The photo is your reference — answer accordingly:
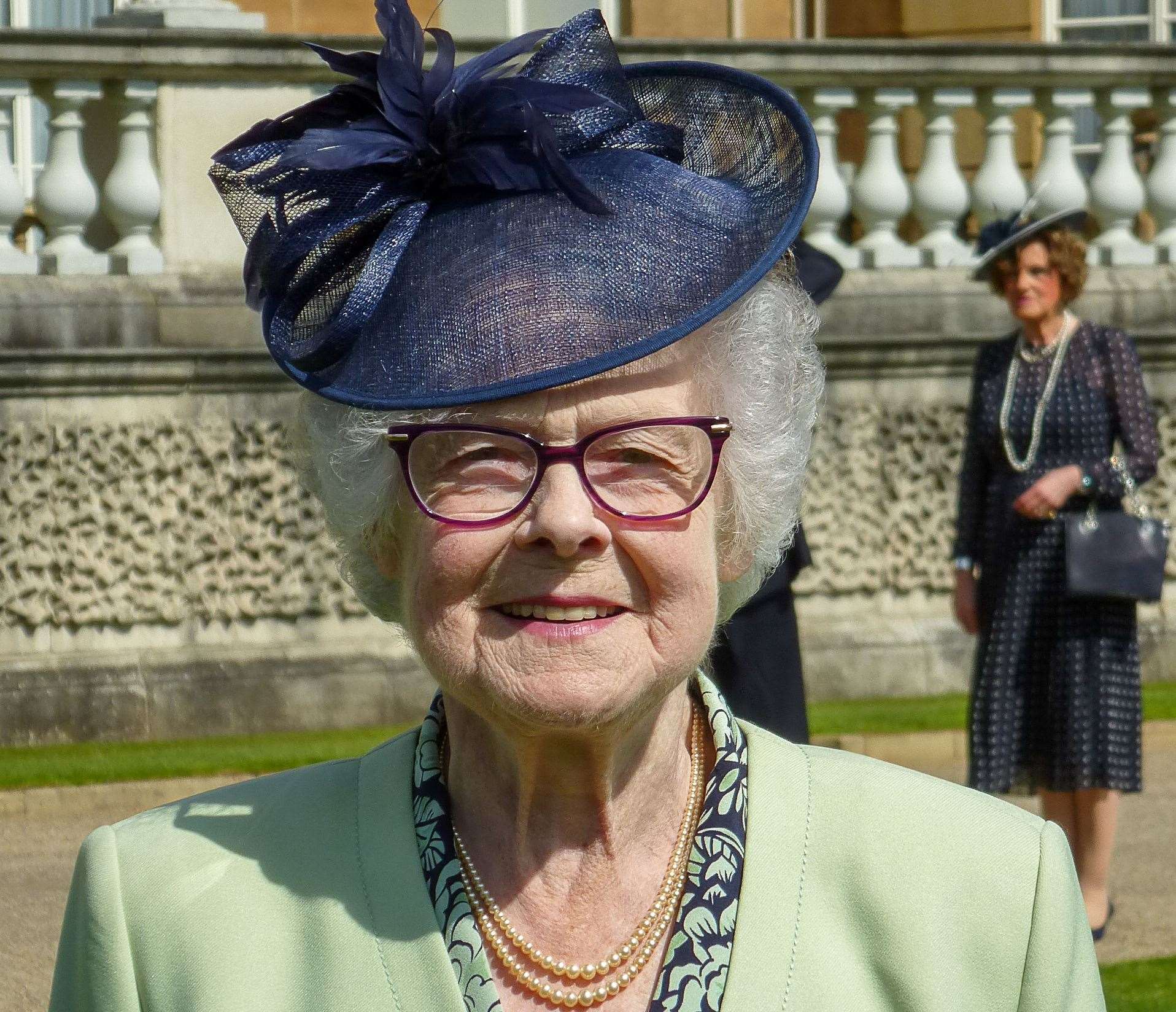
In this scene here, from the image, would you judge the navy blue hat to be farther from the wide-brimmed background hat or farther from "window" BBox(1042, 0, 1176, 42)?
"window" BBox(1042, 0, 1176, 42)

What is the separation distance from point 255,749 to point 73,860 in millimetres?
1242

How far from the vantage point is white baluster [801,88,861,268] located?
9609 mm

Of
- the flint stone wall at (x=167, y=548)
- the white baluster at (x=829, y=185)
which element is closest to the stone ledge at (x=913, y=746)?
the flint stone wall at (x=167, y=548)

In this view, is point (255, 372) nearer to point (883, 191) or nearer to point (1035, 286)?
point (883, 191)

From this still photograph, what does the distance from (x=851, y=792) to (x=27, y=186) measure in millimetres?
9083

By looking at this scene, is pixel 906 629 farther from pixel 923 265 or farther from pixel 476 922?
pixel 476 922

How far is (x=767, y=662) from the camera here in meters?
5.33

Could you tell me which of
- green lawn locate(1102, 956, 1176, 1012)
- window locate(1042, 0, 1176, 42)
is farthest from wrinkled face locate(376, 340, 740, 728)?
window locate(1042, 0, 1176, 42)

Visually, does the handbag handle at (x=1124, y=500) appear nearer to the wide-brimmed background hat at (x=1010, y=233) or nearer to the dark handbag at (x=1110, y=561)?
the dark handbag at (x=1110, y=561)

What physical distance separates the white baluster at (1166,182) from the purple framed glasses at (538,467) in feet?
27.7

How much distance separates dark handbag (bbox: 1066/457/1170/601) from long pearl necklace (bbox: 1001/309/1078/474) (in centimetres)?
25

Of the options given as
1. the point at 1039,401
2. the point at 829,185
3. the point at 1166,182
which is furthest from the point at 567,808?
the point at 1166,182

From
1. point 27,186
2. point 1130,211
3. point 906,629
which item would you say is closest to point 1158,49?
point 1130,211

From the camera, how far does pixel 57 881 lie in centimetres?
638
